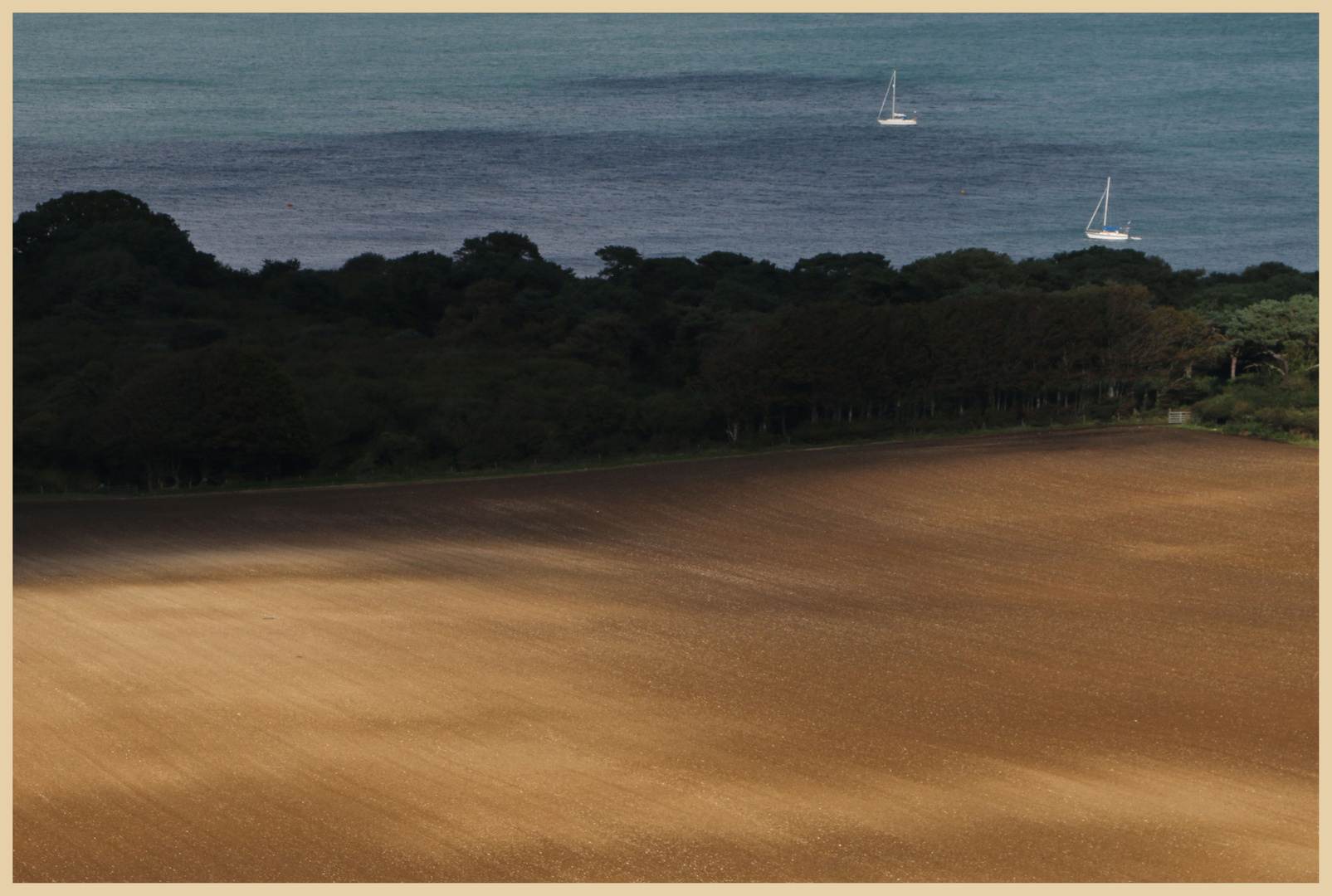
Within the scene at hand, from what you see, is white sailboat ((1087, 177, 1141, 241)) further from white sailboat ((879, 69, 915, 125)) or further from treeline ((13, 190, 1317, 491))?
white sailboat ((879, 69, 915, 125))

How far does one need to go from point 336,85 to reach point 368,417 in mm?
46159

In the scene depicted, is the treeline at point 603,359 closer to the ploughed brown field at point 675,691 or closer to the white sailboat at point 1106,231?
the white sailboat at point 1106,231

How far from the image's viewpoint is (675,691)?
17.2 metres

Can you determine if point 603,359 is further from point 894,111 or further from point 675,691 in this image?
point 675,691

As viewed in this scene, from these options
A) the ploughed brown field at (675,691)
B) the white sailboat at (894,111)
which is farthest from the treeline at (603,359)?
the white sailboat at (894,111)

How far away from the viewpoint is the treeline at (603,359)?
38.2 m

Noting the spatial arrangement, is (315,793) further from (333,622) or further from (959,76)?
(959,76)

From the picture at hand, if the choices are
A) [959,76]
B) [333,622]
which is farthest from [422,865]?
[959,76]

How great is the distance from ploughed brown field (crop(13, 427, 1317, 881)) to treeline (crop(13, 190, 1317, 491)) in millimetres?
7500

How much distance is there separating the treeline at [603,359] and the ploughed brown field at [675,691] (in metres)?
7.50

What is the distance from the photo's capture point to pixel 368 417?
42.2 meters

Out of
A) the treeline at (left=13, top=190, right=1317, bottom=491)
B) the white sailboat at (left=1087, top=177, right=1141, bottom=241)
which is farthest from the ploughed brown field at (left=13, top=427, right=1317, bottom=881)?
the white sailboat at (left=1087, top=177, right=1141, bottom=241)

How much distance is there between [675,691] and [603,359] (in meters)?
39.3

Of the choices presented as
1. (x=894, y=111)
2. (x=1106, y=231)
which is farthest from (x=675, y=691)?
(x=894, y=111)
